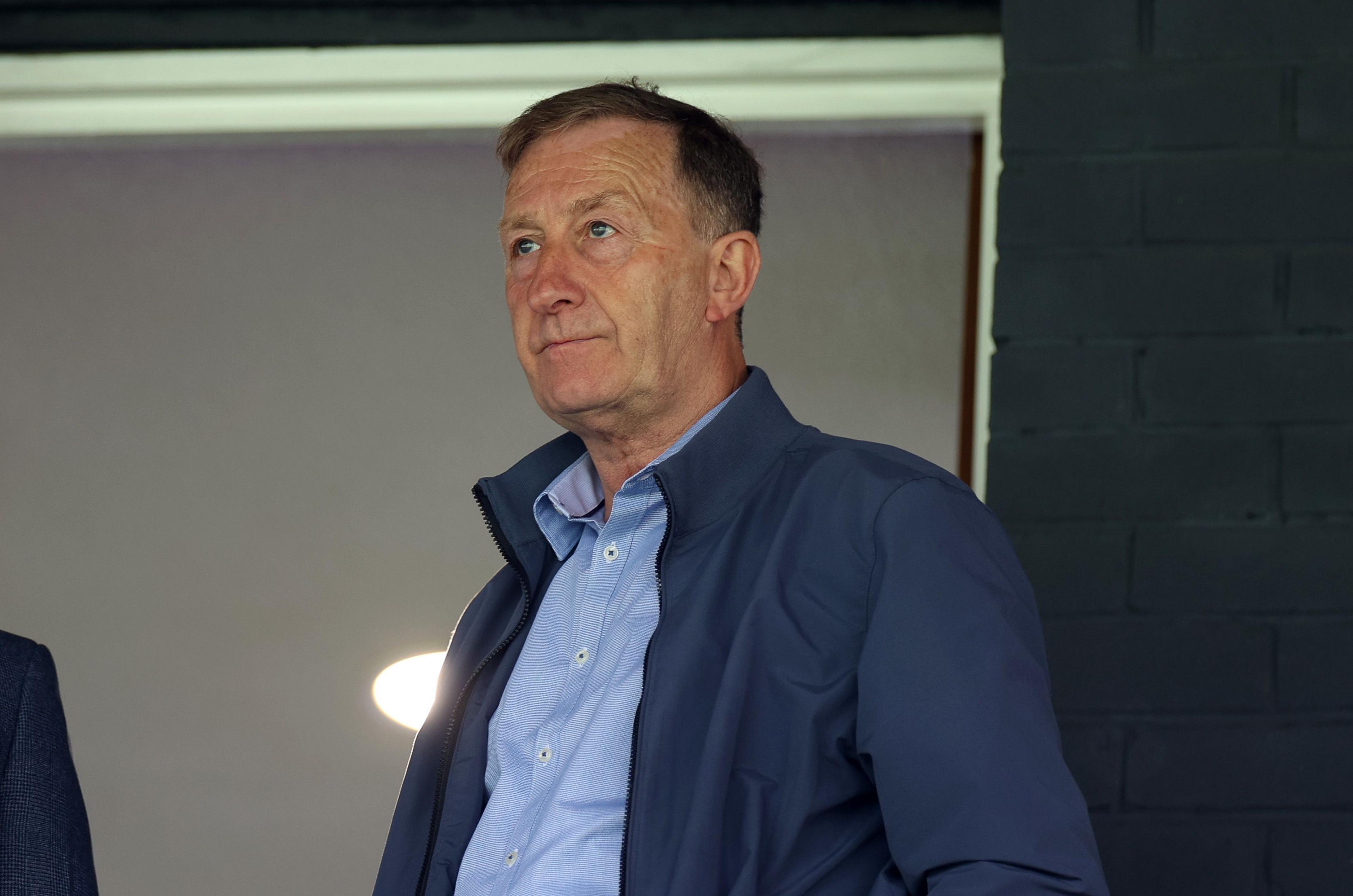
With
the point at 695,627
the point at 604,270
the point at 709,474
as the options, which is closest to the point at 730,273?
the point at 604,270

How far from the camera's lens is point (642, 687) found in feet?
4.16

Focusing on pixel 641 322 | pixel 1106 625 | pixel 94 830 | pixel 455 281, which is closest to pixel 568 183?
pixel 641 322

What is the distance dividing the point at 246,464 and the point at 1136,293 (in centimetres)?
184

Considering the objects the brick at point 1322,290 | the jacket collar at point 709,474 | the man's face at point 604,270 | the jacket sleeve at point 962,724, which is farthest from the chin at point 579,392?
the brick at point 1322,290

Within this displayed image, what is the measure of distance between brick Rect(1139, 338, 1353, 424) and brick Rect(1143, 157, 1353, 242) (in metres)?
0.14

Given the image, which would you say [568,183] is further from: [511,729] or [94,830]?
[94,830]

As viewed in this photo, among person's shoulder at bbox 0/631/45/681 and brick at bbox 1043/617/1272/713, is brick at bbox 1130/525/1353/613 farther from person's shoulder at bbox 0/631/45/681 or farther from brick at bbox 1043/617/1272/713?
person's shoulder at bbox 0/631/45/681

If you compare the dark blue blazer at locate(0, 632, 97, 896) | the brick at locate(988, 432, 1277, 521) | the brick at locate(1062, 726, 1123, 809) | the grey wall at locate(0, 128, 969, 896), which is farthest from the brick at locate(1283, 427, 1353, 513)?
the dark blue blazer at locate(0, 632, 97, 896)

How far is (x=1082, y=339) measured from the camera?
1794mm

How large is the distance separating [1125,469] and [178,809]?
6.49ft

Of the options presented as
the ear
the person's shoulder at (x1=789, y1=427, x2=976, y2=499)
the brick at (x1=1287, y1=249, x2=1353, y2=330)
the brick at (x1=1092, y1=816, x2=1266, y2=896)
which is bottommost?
the brick at (x1=1092, y1=816, x2=1266, y2=896)

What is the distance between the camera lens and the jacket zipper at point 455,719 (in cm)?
145

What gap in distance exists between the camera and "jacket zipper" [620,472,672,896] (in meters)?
1.18

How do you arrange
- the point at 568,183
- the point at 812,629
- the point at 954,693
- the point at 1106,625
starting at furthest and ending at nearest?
the point at 1106,625 → the point at 568,183 → the point at 812,629 → the point at 954,693
